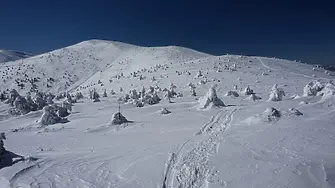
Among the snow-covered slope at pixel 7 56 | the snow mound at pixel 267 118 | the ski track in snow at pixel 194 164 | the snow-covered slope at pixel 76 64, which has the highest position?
the snow-covered slope at pixel 7 56

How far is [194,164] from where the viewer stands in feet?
34.3

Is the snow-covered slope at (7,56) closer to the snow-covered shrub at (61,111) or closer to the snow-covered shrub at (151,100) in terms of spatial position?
the snow-covered shrub at (61,111)

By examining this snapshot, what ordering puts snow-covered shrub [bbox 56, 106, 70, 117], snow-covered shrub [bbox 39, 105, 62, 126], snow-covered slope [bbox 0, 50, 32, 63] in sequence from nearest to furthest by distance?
1. snow-covered shrub [bbox 39, 105, 62, 126]
2. snow-covered shrub [bbox 56, 106, 70, 117]
3. snow-covered slope [bbox 0, 50, 32, 63]

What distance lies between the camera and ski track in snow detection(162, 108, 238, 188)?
30.3 ft

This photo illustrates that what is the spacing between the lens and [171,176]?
9.66 metres

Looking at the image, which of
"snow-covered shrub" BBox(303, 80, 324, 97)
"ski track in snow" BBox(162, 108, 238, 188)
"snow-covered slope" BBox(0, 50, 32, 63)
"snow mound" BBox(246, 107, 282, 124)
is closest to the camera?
"ski track in snow" BBox(162, 108, 238, 188)

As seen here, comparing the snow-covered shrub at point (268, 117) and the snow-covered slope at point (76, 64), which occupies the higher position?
the snow-covered slope at point (76, 64)

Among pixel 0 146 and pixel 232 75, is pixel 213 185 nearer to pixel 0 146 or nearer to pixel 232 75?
pixel 0 146

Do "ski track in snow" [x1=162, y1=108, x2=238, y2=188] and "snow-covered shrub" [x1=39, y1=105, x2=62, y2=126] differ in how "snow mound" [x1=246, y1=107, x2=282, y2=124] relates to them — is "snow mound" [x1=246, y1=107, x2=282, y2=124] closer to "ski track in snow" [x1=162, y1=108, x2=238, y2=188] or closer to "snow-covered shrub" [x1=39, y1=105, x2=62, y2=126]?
"ski track in snow" [x1=162, y1=108, x2=238, y2=188]

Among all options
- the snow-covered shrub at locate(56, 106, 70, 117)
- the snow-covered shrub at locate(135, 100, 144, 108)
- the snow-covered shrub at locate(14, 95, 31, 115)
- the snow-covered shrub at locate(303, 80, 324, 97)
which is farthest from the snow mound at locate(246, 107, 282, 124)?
the snow-covered shrub at locate(14, 95, 31, 115)

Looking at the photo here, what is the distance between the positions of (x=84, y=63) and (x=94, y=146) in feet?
232

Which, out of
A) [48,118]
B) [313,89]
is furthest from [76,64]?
[313,89]

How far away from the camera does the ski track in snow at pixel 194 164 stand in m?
9.23

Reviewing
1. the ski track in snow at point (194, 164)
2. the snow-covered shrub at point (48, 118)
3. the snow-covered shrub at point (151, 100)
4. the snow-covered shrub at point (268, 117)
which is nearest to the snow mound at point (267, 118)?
the snow-covered shrub at point (268, 117)
